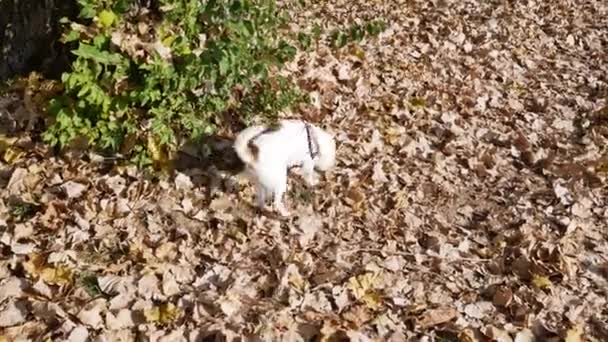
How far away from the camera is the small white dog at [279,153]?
13.0ft

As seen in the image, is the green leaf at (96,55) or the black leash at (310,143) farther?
the black leash at (310,143)

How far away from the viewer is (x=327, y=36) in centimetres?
642

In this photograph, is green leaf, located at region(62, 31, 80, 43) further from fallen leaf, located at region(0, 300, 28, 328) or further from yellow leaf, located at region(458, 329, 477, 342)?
yellow leaf, located at region(458, 329, 477, 342)

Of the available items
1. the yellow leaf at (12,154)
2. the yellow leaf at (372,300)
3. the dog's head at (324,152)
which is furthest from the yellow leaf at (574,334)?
the yellow leaf at (12,154)

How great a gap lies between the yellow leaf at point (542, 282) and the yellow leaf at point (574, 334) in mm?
309

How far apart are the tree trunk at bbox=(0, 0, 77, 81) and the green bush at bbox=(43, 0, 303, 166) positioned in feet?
1.03

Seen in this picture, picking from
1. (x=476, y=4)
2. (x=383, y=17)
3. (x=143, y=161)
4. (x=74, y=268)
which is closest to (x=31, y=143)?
(x=143, y=161)

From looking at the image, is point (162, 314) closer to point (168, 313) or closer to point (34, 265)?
point (168, 313)

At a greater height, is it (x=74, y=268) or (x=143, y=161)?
(x=143, y=161)

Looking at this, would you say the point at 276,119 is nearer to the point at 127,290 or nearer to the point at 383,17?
the point at 127,290

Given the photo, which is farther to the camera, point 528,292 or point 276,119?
point 276,119

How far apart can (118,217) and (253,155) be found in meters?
1.01

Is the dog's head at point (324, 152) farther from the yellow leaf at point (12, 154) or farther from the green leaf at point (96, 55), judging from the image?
the yellow leaf at point (12, 154)

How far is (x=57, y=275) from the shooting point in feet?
12.2
